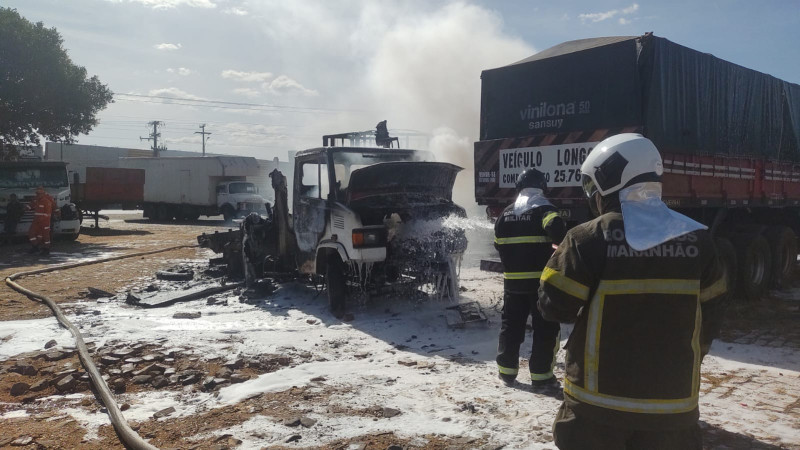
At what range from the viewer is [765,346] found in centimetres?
597

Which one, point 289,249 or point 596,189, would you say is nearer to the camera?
point 596,189

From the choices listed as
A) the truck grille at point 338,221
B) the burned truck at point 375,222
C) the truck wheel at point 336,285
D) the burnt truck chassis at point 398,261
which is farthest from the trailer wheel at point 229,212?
the truck grille at point 338,221

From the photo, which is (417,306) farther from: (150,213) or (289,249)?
(150,213)

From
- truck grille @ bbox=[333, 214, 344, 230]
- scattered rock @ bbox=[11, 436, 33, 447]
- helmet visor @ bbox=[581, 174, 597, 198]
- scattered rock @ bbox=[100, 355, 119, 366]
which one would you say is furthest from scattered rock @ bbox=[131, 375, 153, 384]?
helmet visor @ bbox=[581, 174, 597, 198]

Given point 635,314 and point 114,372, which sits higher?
point 635,314

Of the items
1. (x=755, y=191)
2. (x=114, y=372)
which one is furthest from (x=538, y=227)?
(x=755, y=191)

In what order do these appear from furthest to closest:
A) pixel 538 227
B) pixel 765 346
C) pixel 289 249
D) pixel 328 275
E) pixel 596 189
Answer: pixel 289 249 → pixel 328 275 → pixel 765 346 → pixel 538 227 → pixel 596 189

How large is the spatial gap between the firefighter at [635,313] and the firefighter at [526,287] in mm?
2581

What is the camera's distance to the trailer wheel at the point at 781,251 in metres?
8.81

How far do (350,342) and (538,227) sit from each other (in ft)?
8.21

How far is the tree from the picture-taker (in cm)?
2105

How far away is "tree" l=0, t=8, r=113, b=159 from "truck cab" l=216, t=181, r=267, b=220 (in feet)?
19.3

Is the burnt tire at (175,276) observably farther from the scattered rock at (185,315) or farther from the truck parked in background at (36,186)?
the truck parked in background at (36,186)

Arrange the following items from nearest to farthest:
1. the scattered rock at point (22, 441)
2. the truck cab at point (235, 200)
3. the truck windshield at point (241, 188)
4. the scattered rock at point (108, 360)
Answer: the scattered rock at point (22, 441) → the scattered rock at point (108, 360) → the truck cab at point (235, 200) → the truck windshield at point (241, 188)
